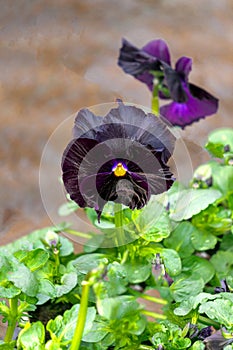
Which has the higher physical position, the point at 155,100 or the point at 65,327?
the point at 155,100

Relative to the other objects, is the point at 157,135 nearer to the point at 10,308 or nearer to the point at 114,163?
the point at 114,163

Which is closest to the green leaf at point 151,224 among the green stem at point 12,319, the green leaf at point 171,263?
the green leaf at point 171,263

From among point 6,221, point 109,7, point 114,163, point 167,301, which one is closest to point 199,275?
point 167,301

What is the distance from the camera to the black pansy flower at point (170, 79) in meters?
0.64

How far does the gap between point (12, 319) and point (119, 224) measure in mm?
108

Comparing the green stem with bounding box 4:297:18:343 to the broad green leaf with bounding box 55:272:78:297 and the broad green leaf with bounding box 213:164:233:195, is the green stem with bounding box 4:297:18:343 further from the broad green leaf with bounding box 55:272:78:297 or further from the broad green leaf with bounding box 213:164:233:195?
the broad green leaf with bounding box 213:164:233:195

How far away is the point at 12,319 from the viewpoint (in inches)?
18.7

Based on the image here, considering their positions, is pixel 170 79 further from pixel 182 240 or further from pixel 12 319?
pixel 12 319

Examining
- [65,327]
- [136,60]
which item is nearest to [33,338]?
[65,327]

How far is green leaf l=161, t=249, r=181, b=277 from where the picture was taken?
20.3 inches

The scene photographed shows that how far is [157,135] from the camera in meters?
0.44

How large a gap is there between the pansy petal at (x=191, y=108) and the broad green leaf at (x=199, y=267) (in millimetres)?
172

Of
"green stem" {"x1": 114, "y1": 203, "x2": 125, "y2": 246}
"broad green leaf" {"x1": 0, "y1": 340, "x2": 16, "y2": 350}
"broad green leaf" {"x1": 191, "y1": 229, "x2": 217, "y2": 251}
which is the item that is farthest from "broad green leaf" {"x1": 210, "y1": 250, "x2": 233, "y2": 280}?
"broad green leaf" {"x1": 0, "y1": 340, "x2": 16, "y2": 350}

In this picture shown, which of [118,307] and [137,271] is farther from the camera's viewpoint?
[137,271]
